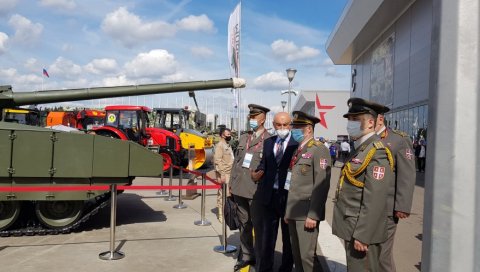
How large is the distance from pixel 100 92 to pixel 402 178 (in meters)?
5.66

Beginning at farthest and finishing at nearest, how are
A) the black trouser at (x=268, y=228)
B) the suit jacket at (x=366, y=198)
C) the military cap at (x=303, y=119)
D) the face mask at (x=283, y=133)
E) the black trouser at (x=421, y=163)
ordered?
the black trouser at (x=421, y=163) < the black trouser at (x=268, y=228) < the face mask at (x=283, y=133) < the military cap at (x=303, y=119) < the suit jacket at (x=366, y=198)

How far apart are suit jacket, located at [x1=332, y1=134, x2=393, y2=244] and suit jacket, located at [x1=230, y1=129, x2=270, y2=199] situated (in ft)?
5.43

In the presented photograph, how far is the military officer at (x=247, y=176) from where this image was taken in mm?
4926

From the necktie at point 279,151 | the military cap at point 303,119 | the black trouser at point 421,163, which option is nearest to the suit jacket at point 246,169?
the necktie at point 279,151

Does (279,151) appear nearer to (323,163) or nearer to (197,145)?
(323,163)

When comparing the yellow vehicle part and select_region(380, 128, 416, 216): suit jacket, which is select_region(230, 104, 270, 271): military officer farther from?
the yellow vehicle part

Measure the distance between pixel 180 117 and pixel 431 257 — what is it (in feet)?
54.2

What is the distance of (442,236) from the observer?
1715 millimetres

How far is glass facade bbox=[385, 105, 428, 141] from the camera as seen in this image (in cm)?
2003

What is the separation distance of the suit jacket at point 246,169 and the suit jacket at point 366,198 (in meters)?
1.66

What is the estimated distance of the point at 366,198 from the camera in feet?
10.2

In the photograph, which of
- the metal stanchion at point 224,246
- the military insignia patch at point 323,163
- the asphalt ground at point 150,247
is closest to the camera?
the military insignia patch at point 323,163

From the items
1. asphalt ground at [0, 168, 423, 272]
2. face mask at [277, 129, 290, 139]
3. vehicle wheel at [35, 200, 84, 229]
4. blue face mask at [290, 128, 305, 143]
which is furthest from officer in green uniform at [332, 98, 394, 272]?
vehicle wheel at [35, 200, 84, 229]

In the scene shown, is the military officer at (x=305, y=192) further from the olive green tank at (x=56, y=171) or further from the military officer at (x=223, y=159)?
the military officer at (x=223, y=159)
